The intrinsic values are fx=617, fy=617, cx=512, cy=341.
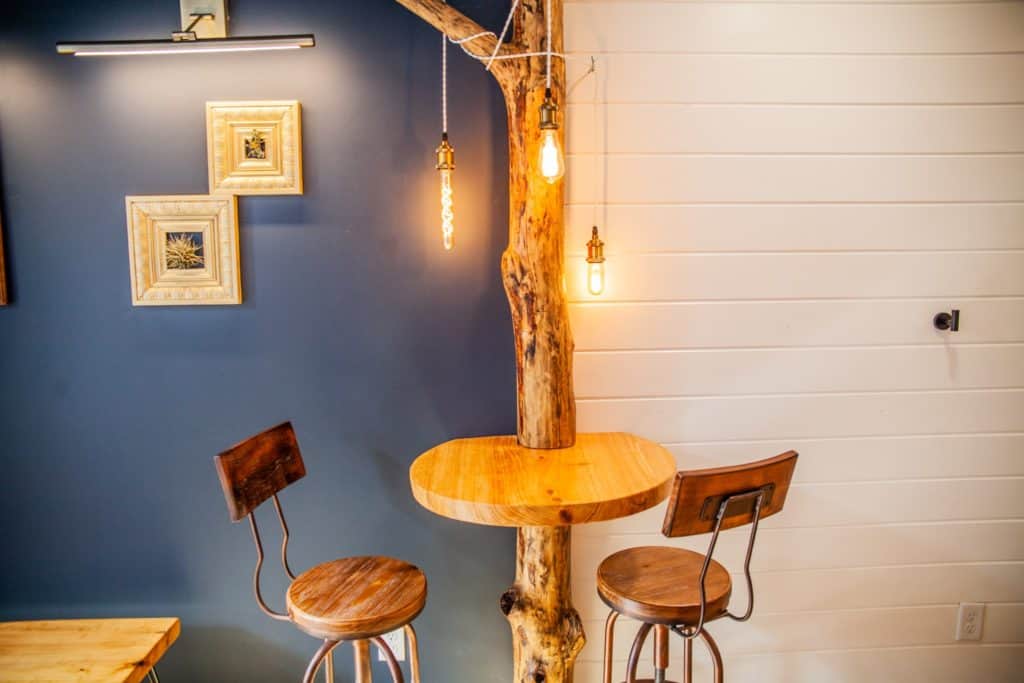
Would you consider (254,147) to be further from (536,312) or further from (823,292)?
(823,292)

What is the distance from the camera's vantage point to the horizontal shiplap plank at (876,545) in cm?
231

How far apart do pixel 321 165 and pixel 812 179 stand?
1730 mm

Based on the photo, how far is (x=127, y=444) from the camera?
2.22 meters

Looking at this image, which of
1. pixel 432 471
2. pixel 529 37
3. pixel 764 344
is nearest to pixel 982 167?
pixel 764 344

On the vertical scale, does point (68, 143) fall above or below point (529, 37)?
below

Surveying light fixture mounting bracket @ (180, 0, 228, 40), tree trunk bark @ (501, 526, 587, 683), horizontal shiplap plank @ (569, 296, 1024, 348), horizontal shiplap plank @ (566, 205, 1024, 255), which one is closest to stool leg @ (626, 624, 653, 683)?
tree trunk bark @ (501, 526, 587, 683)

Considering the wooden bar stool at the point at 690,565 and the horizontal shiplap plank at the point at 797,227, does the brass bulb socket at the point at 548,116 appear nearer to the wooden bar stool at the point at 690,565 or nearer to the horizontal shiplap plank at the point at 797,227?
the horizontal shiplap plank at the point at 797,227

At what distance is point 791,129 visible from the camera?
7.14ft

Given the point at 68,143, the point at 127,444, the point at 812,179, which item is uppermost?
the point at 68,143

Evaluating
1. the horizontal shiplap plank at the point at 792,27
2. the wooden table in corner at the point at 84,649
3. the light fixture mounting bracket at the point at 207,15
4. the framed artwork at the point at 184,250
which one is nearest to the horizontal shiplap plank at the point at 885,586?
the horizontal shiplap plank at the point at 792,27

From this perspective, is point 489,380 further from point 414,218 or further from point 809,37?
point 809,37

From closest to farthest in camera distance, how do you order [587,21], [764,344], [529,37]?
[529,37]
[587,21]
[764,344]

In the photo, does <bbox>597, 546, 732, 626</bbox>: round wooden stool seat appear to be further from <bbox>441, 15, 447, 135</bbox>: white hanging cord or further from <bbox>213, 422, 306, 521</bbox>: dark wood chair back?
<bbox>441, 15, 447, 135</bbox>: white hanging cord

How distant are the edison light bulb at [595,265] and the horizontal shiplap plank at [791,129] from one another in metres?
0.35
